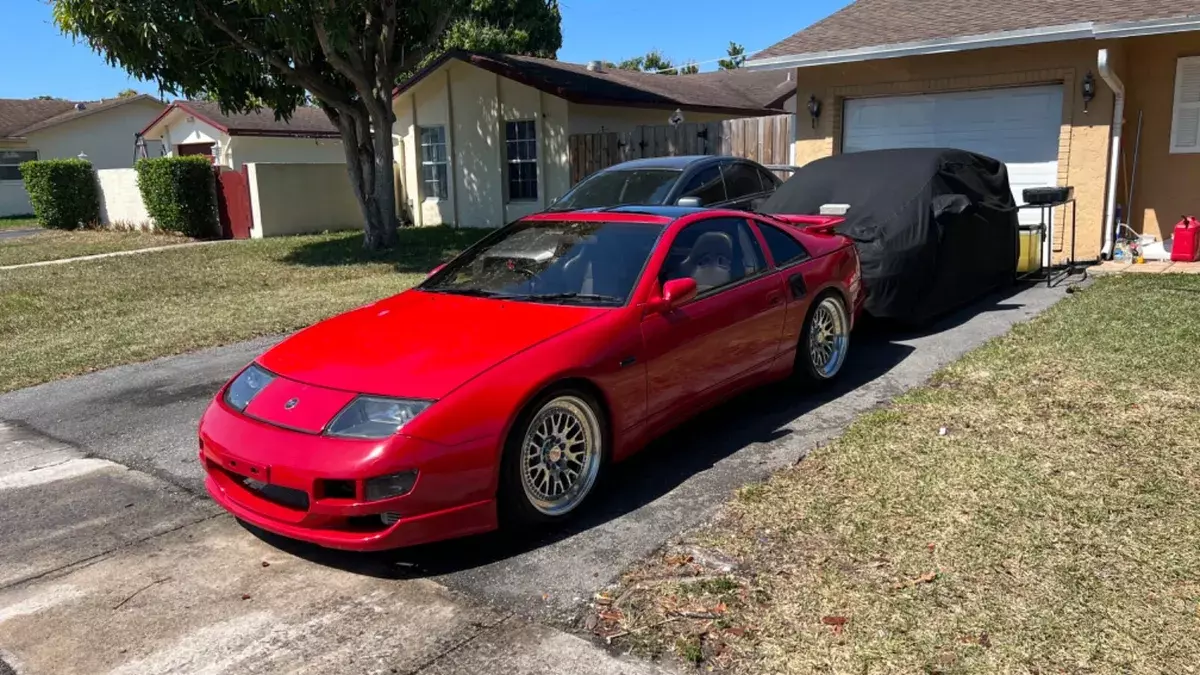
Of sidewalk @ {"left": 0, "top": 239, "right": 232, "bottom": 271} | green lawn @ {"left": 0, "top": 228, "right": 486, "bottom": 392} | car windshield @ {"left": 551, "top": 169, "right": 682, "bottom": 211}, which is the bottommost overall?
green lawn @ {"left": 0, "top": 228, "right": 486, "bottom": 392}

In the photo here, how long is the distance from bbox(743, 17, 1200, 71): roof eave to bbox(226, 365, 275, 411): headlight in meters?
9.59

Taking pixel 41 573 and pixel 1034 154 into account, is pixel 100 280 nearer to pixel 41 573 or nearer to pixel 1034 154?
pixel 41 573

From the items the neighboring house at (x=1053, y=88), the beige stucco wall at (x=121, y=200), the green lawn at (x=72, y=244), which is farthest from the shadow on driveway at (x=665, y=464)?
the beige stucco wall at (x=121, y=200)

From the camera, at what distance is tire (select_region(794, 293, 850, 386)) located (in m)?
5.95

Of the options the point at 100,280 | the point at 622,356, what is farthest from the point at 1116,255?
the point at 100,280

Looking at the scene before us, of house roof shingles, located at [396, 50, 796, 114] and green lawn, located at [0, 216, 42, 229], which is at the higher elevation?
house roof shingles, located at [396, 50, 796, 114]

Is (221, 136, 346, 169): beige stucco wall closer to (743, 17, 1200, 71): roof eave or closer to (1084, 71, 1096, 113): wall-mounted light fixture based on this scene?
(743, 17, 1200, 71): roof eave

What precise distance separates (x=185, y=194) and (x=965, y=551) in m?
19.7

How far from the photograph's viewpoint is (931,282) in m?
7.69

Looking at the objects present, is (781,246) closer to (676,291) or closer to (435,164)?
(676,291)

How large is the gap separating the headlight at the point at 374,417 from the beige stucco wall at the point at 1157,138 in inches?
424

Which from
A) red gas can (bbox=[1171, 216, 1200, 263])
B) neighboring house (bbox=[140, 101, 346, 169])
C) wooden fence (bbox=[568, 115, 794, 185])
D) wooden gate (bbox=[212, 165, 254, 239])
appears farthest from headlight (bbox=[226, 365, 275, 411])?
neighboring house (bbox=[140, 101, 346, 169])

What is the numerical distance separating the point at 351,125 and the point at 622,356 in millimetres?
13117

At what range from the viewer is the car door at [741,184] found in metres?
10.2
